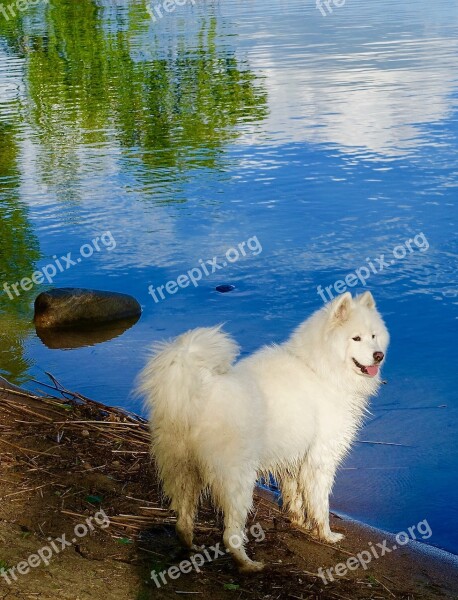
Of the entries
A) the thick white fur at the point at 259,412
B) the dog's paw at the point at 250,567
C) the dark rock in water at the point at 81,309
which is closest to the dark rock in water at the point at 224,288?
the dark rock in water at the point at 81,309

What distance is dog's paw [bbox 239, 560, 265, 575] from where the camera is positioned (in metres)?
5.89

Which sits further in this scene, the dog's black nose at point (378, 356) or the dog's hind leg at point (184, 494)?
the dog's black nose at point (378, 356)

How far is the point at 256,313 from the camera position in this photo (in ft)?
40.9

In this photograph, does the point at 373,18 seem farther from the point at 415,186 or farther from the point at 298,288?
the point at 298,288

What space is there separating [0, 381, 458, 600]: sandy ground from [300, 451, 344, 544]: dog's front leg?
0.45 feet

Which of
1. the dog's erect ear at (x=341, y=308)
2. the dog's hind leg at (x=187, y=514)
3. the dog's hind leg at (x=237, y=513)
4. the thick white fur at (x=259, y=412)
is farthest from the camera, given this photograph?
the dog's erect ear at (x=341, y=308)

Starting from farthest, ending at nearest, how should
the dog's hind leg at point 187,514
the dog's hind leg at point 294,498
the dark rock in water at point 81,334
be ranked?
the dark rock in water at point 81,334, the dog's hind leg at point 294,498, the dog's hind leg at point 187,514

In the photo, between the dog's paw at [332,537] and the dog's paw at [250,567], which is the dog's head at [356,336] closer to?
the dog's paw at [332,537]

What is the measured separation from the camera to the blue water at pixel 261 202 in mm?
10078

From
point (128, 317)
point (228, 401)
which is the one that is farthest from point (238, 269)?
point (228, 401)

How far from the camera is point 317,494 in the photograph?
22.5ft

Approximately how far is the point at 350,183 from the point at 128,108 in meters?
10.6

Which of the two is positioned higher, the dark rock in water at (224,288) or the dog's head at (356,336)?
the dog's head at (356,336)

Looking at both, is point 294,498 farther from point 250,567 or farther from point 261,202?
point 261,202
